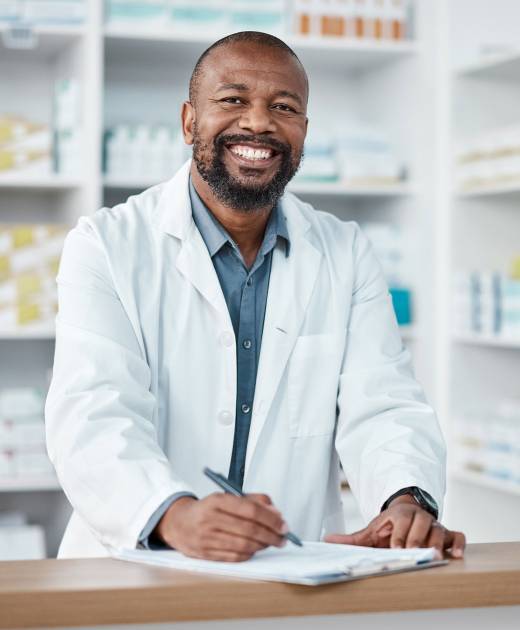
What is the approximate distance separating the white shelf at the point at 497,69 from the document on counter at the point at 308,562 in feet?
7.64

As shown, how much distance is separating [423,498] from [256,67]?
0.76 m

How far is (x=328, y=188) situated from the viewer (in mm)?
3436

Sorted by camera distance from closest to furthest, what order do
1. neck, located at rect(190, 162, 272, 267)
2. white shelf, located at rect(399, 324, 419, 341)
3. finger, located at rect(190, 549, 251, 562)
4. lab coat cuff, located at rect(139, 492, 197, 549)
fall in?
finger, located at rect(190, 549, 251, 562) < lab coat cuff, located at rect(139, 492, 197, 549) < neck, located at rect(190, 162, 272, 267) < white shelf, located at rect(399, 324, 419, 341)

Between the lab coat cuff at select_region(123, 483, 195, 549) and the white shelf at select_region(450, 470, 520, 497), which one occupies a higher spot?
the lab coat cuff at select_region(123, 483, 195, 549)

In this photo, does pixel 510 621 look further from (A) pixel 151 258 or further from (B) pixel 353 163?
(B) pixel 353 163

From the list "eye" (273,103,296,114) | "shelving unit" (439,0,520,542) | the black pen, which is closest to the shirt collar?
"eye" (273,103,296,114)

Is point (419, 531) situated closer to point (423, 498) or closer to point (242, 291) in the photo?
point (423, 498)

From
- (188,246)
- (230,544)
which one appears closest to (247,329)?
(188,246)

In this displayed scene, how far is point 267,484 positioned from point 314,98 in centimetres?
233

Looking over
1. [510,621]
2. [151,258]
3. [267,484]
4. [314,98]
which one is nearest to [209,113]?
[151,258]

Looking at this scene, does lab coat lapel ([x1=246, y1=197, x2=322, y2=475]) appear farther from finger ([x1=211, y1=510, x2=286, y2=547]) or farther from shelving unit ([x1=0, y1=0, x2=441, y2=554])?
shelving unit ([x1=0, y1=0, x2=441, y2=554])

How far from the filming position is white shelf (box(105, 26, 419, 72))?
10.7ft

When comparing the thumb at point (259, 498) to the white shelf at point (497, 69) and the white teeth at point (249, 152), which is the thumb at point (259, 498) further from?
the white shelf at point (497, 69)

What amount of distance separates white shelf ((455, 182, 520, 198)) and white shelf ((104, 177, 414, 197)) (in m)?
0.20
